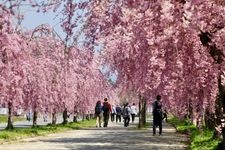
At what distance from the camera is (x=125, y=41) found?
12008 mm

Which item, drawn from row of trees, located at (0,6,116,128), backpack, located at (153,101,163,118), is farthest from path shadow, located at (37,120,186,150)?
row of trees, located at (0,6,116,128)

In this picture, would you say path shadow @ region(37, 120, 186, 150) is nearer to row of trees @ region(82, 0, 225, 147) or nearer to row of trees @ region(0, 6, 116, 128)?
row of trees @ region(0, 6, 116, 128)

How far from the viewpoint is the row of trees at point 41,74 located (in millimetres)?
24953

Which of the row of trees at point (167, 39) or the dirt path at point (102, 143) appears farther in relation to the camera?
the dirt path at point (102, 143)

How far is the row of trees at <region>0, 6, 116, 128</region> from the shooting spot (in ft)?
81.9

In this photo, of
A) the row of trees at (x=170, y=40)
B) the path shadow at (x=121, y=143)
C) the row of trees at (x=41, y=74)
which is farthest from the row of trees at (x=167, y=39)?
the path shadow at (x=121, y=143)

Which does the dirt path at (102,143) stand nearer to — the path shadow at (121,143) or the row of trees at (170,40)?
the path shadow at (121,143)

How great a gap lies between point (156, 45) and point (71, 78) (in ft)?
113

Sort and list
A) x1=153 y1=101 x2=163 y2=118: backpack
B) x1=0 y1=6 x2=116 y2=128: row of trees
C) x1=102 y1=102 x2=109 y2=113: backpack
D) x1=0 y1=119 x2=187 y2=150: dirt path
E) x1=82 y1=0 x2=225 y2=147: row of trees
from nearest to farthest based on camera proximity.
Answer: x1=82 y1=0 x2=225 y2=147: row of trees → x1=0 y1=119 x2=187 y2=150: dirt path → x1=0 y1=6 x2=116 y2=128: row of trees → x1=153 y1=101 x2=163 y2=118: backpack → x1=102 y1=102 x2=109 y2=113: backpack

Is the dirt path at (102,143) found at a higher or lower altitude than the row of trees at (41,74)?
lower

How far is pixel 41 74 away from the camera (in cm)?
3538

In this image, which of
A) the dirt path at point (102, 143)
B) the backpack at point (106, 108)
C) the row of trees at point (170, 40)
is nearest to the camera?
the row of trees at point (170, 40)

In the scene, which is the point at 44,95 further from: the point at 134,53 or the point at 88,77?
the point at 134,53

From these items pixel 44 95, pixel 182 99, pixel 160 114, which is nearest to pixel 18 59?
pixel 160 114
